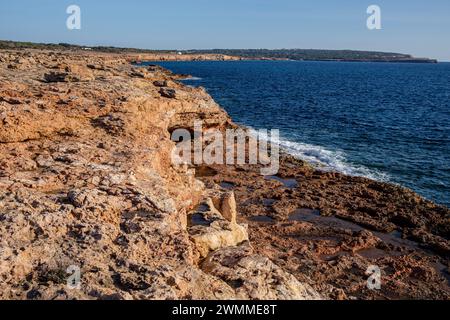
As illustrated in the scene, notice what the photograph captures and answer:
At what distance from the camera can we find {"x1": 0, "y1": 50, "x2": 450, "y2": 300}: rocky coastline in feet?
22.0

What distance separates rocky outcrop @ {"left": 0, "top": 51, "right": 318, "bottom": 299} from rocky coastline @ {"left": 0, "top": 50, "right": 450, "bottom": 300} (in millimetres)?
30

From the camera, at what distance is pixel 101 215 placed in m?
8.09

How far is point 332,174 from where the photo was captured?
26.5 metres

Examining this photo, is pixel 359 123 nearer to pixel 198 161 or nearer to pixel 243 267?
pixel 198 161

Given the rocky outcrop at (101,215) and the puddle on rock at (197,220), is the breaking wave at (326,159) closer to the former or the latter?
the rocky outcrop at (101,215)

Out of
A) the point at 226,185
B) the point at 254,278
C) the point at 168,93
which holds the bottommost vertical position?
the point at 226,185

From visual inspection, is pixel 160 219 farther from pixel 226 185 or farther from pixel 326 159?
pixel 326 159

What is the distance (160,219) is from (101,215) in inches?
44.1

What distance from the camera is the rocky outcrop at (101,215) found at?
6.42 m

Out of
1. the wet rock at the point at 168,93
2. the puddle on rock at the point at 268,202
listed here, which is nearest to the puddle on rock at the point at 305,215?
the puddle on rock at the point at 268,202

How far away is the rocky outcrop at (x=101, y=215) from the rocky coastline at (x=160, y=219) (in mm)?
30

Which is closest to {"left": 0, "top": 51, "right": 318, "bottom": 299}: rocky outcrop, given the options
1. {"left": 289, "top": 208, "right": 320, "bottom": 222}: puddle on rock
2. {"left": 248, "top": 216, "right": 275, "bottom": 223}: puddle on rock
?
{"left": 248, "top": 216, "right": 275, "bottom": 223}: puddle on rock

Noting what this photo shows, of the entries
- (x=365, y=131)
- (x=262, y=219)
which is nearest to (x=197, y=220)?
(x=262, y=219)

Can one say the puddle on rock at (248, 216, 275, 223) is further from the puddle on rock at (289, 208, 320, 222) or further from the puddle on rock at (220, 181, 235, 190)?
the puddle on rock at (220, 181, 235, 190)
